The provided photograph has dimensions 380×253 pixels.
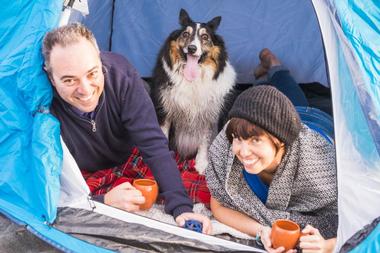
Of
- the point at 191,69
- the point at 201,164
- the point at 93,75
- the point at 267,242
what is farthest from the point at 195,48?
the point at 267,242

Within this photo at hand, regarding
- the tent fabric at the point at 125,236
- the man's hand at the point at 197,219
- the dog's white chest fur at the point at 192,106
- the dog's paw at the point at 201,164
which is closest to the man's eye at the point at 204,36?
the dog's white chest fur at the point at 192,106

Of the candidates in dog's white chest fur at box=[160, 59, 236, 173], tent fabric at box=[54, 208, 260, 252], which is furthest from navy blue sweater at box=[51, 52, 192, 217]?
dog's white chest fur at box=[160, 59, 236, 173]

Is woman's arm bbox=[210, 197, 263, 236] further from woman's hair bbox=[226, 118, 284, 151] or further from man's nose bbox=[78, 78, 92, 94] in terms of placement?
man's nose bbox=[78, 78, 92, 94]

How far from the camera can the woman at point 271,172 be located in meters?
1.57

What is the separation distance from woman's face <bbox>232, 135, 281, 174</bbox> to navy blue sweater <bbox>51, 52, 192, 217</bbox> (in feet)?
1.17

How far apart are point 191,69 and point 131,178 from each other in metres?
0.90

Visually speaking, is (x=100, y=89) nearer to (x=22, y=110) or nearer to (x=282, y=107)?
(x=22, y=110)

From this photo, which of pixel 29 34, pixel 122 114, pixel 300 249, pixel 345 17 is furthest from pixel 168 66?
pixel 300 249

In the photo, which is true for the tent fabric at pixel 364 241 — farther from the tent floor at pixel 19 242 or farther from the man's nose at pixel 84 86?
the tent floor at pixel 19 242

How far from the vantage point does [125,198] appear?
5.97ft

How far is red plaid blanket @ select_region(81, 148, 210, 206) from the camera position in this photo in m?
2.16

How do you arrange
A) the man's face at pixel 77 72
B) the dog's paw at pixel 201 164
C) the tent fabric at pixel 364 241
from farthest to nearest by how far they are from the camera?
the dog's paw at pixel 201 164 → the man's face at pixel 77 72 → the tent fabric at pixel 364 241

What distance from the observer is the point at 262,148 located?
159 cm

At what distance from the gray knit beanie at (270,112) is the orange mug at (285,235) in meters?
0.27
